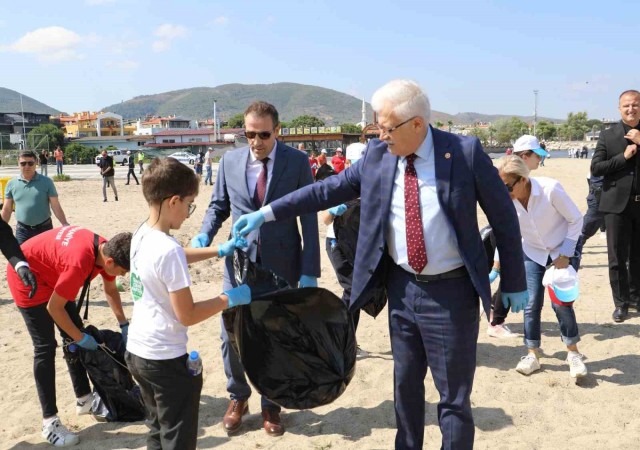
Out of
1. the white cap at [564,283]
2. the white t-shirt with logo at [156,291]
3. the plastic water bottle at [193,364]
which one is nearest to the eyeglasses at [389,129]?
the white t-shirt with logo at [156,291]

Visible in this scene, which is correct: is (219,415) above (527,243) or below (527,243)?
below

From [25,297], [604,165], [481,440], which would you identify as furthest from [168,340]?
[604,165]

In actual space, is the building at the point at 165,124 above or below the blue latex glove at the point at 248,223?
above

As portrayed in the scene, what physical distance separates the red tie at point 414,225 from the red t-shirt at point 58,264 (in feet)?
6.26

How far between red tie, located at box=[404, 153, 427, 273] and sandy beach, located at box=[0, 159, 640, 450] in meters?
1.56

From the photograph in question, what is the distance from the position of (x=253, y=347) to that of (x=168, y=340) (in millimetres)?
554

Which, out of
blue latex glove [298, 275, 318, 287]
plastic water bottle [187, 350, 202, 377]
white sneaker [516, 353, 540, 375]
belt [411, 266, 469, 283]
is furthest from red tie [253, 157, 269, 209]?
white sneaker [516, 353, 540, 375]

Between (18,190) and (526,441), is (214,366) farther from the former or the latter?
(18,190)

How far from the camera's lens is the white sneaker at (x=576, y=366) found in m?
4.34

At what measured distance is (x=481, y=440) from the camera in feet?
11.8

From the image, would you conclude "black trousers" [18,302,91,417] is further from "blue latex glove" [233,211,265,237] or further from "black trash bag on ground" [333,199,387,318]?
"black trash bag on ground" [333,199,387,318]

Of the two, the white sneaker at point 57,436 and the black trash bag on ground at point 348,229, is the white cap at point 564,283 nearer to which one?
the black trash bag on ground at point 348,229

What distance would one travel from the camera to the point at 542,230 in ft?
13.9

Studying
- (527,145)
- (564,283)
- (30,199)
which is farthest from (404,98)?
(30,199)
